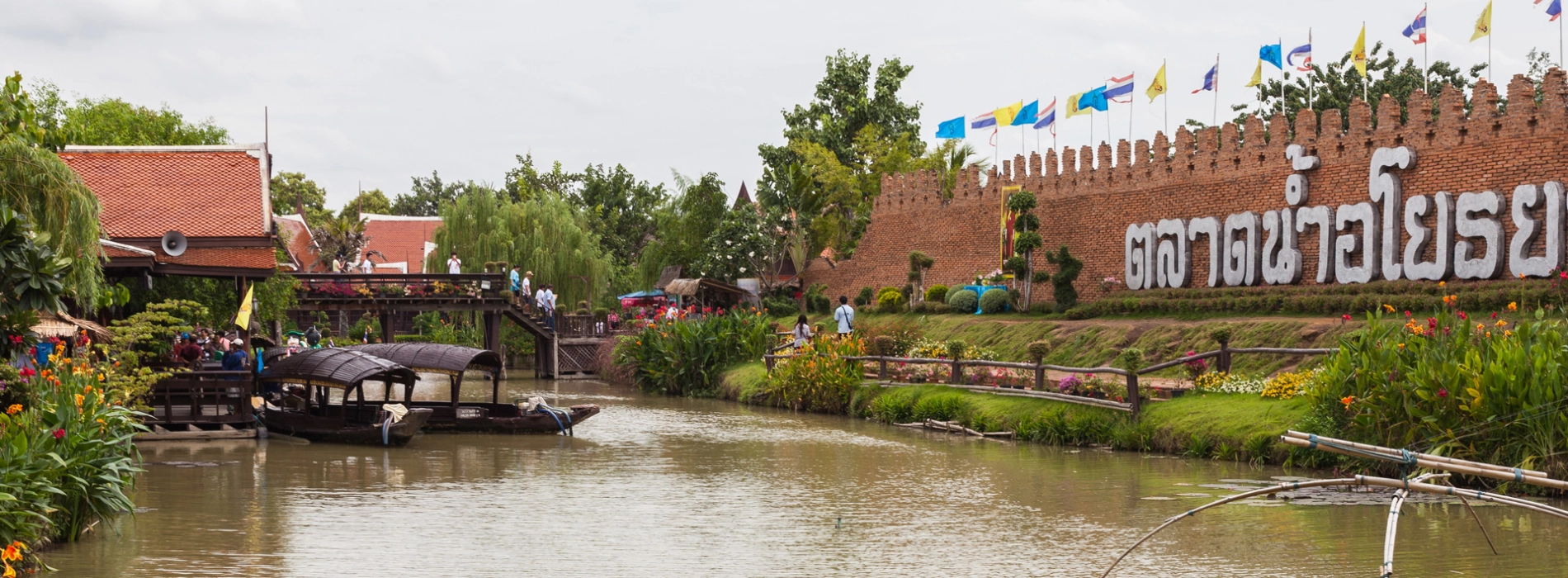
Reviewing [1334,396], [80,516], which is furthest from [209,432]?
[1334,396]

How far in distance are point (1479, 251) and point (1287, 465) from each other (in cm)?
949

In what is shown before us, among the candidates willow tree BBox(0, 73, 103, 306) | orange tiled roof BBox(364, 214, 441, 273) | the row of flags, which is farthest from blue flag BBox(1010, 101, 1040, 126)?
orange tiled roof BBox(364, 214, 441, 273)

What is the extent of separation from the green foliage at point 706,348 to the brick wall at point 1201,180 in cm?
718

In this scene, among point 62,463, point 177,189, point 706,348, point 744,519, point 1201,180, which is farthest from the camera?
point 706,348

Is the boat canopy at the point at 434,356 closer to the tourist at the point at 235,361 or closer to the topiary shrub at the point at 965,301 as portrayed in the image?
the tourist at the point at 235,361

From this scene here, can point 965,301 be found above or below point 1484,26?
below

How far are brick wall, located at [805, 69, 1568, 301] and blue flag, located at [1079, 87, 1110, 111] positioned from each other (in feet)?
3.29

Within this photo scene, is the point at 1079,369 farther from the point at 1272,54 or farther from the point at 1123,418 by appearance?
the point at 1272,54

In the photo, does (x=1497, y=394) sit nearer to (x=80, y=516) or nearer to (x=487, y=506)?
(x=487, y=506)

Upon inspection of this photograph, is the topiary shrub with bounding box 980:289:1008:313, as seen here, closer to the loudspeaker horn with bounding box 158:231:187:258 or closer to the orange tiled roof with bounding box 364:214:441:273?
the loudspeaker horn with bounding box 158:231:187:258

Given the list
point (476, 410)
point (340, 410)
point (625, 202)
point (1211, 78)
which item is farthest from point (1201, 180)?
point (625, 202)

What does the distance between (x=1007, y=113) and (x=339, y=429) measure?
68.7ft

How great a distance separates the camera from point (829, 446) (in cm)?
2123

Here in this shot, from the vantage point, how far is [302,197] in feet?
247
